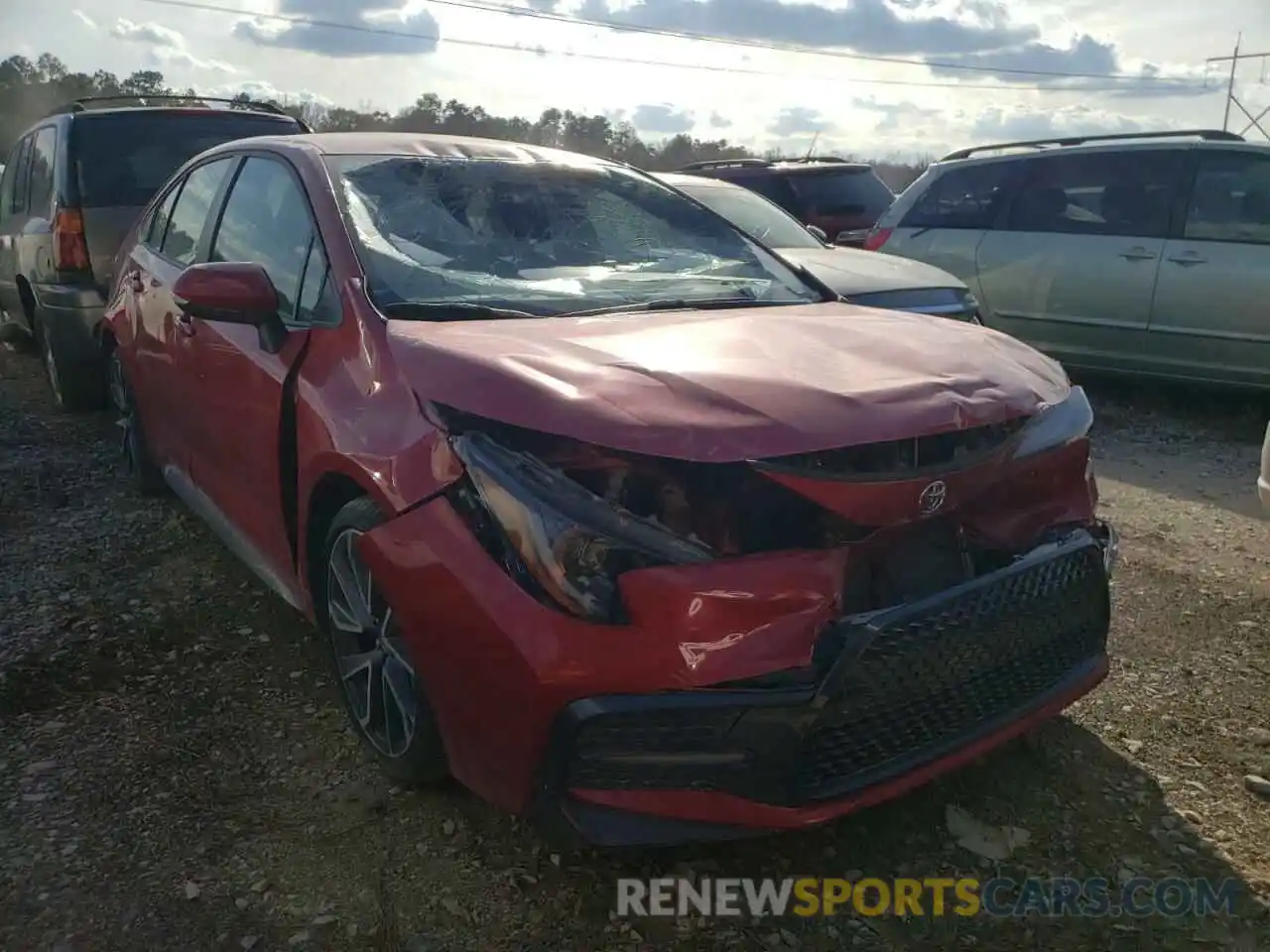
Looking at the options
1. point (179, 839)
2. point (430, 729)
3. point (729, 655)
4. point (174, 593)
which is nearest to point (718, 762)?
point (729, 655)

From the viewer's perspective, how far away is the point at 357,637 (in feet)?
8.88

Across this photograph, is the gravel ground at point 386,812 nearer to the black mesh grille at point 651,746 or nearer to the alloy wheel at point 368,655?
the alloy wheel at point 368,655

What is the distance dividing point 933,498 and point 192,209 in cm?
322

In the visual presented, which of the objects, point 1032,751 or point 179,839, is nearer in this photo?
point 179,839

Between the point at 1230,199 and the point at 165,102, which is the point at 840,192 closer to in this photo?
the point at 1230,199

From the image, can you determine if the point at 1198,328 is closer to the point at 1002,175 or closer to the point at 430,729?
the point at 1002,175

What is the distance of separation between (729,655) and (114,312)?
153 inches

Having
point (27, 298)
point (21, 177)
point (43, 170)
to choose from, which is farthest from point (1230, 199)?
point (21, 177)

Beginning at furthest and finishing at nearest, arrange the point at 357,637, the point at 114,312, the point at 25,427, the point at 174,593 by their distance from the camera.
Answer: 1. the point at 25,427
2. the point at 114,312
3. the point at 174,593
4. the point at 357,637

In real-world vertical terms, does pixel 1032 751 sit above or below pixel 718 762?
below

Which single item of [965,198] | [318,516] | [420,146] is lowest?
[318,516]

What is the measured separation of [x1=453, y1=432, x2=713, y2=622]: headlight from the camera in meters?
1.99

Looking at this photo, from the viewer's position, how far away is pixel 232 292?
284cm

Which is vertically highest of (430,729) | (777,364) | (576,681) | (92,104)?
(92,104)
